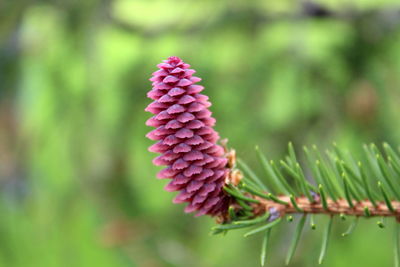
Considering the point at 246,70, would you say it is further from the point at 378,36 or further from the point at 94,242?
the point at 94,242

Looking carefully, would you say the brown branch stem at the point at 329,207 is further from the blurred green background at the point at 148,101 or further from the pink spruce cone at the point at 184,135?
the blurred green background at the point at 148,101

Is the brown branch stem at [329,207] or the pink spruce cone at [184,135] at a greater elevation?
the pink spruce cone at [184,135]

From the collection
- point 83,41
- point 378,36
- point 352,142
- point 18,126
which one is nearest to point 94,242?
point 18,126

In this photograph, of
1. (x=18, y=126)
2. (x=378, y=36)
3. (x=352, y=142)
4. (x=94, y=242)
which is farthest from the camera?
(x=94, y=242)

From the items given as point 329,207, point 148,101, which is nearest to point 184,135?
point 329,207

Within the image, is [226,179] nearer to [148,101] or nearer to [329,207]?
[329,207]

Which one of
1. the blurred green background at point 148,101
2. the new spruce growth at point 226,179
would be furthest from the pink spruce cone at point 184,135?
the blurred green background at point 148,101

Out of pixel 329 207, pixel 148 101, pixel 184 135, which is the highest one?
pixel 148 101
